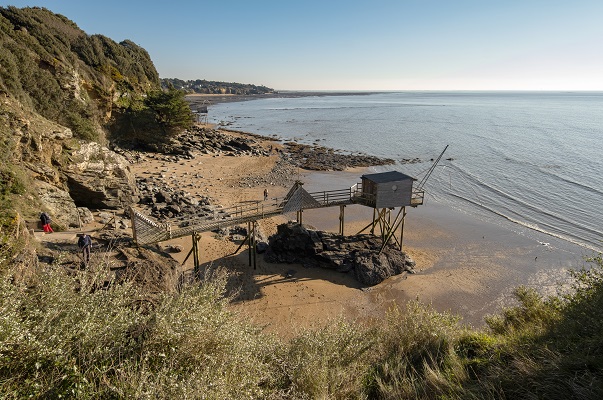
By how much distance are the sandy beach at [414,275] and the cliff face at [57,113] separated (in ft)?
21.0

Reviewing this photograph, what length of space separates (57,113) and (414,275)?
28239mm

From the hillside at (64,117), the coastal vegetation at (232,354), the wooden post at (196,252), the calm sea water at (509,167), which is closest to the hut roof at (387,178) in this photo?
the wooden post at (196,252)

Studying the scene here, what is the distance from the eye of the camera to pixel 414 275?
19.1 m

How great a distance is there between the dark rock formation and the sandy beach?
49 cm

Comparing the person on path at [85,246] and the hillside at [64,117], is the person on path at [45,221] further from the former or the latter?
the person on path at [85,246]

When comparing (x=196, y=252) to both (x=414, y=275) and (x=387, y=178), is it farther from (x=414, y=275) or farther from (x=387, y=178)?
(x=414, y=275)

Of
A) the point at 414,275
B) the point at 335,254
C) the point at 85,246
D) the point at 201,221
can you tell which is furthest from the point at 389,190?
the point at 85,246

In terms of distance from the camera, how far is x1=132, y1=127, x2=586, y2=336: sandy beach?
1577 centimetres

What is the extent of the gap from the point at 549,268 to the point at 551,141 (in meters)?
48.9

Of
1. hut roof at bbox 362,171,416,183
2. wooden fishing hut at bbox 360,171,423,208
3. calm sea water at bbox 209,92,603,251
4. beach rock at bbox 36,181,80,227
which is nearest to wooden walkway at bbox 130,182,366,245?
wooden fishing hut at bbox 360,171,423,208

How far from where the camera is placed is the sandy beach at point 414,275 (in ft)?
51.7

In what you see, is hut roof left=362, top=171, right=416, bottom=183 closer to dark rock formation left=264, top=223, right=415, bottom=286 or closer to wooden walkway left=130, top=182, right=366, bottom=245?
wooden walkway left=130, top=182, right=366, bottom=245

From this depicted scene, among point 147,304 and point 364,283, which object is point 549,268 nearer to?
point 364,283

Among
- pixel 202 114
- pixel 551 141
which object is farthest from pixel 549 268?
pixel 202 114
